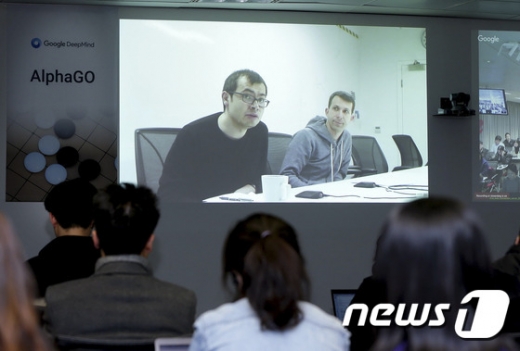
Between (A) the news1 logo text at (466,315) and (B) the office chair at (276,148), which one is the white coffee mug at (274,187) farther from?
(A) the news1 logo text at (466,315)

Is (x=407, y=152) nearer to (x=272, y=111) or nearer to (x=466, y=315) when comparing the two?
(x=272, y=111)

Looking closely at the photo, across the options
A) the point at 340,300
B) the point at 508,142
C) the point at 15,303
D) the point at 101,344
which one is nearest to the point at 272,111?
the point at 508,142

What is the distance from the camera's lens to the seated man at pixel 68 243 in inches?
111

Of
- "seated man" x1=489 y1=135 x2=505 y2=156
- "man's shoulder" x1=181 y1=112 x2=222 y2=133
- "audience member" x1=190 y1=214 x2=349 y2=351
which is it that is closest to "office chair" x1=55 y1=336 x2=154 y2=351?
"audience member" x1=190 y1=214 x2=349 y2=351

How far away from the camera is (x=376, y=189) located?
586 centimetres

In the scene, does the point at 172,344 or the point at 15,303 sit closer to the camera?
the point at 15,303

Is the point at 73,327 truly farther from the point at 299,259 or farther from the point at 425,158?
the point at 425,158

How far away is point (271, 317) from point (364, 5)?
14.2ft

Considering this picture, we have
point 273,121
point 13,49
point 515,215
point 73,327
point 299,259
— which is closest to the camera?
point 299,259

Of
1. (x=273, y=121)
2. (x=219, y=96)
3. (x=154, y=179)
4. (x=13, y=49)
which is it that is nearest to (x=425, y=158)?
(x=273, y=121)

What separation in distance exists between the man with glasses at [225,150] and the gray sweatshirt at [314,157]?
0.77ft

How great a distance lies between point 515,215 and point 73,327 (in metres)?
4.98

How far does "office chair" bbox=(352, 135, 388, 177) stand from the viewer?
584 centimetres

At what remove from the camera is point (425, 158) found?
5.96m
